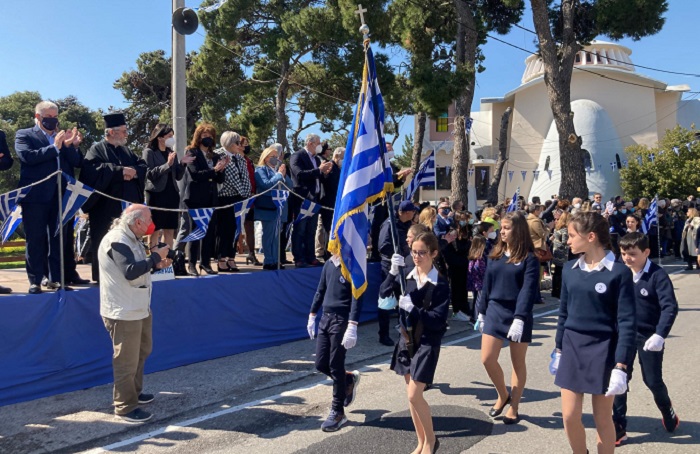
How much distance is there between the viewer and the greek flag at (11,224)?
6221 mm

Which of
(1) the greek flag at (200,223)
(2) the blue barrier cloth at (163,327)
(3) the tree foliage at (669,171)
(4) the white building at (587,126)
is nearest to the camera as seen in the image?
(2) the blue barrier cloth at (163,327)

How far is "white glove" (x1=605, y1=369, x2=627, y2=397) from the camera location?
12.6ft

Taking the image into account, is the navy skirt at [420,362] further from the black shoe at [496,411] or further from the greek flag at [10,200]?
the greek flag at [10,200]

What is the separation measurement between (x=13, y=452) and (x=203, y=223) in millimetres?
3491

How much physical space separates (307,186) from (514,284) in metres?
4.82

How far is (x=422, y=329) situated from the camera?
4777 millimetres

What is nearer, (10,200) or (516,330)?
(516,330)

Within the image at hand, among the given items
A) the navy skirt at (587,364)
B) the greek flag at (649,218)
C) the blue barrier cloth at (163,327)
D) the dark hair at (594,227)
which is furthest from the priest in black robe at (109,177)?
the greek flag at (649,218)

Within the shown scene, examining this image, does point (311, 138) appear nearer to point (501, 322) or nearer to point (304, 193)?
point (304, 193)

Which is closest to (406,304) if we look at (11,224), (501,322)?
(501,322)

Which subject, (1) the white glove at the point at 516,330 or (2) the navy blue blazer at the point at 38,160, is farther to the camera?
(2) the navy blue blazer at the point at 38,160

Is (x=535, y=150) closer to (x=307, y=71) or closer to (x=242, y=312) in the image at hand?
(x=307, y=71)

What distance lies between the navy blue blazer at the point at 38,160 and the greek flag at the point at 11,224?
21 cm

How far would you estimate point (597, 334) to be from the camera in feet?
13.6
